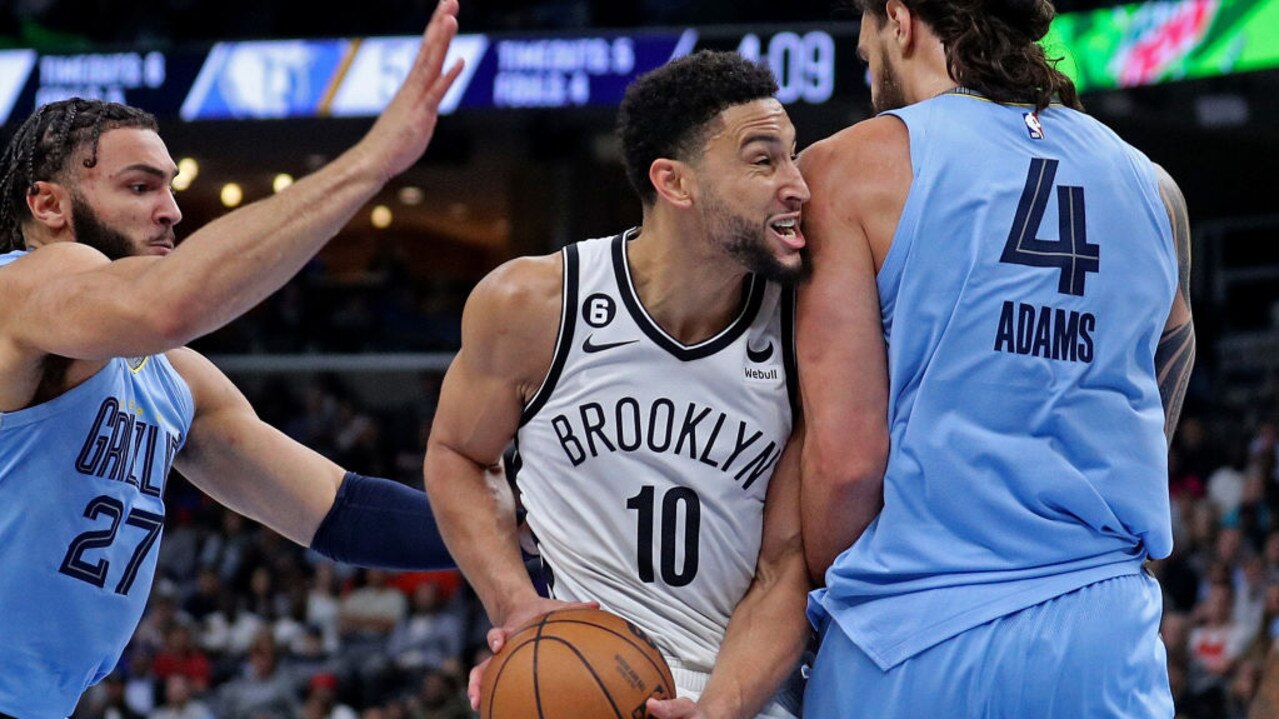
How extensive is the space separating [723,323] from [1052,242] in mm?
776

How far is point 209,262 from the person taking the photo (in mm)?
2670

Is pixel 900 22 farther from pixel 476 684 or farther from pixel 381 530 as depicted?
pixel 381 530

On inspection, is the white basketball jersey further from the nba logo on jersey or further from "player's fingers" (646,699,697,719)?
the nba logo on jersey

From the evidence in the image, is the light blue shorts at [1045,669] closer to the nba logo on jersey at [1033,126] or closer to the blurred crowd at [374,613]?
the nba logo on jersey at [1033,126]

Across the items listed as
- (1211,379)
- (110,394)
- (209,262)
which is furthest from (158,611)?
(209,262)

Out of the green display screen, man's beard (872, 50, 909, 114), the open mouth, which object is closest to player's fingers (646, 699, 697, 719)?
the open mouth

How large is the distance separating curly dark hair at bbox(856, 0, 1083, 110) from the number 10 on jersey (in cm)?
106

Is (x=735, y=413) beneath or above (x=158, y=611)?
above

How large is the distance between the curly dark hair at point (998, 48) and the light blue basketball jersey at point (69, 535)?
2.09 m

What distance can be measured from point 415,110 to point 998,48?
122 cm

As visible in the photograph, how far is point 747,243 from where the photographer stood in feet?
10.3

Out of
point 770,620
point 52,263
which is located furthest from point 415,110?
point 770,620

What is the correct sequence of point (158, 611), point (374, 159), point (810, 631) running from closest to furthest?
point (374, 159) < point (810, 631) < point (158, 611)

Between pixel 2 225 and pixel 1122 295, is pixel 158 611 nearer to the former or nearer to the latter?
pixel 2 225
